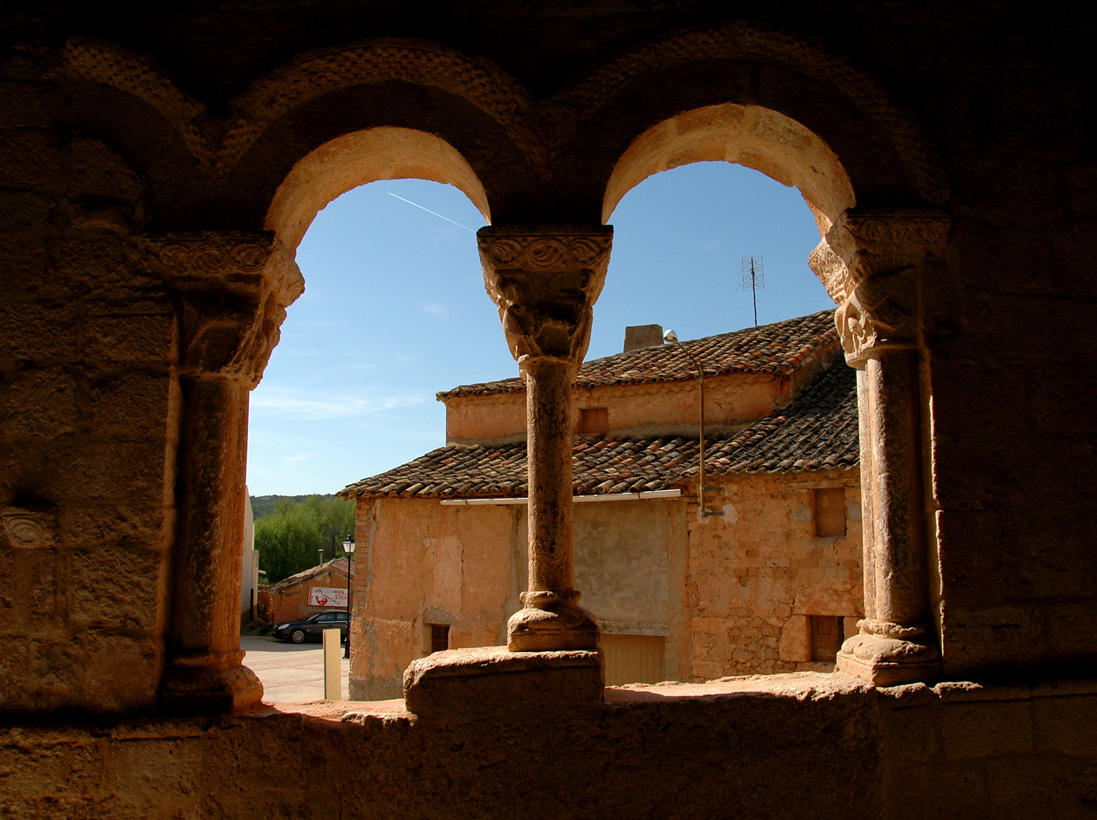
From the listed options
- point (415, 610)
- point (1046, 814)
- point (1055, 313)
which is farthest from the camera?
point (415, 610)

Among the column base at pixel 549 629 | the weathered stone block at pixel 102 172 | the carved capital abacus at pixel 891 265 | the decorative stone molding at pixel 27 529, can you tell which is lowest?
the column base at pixel 549 629

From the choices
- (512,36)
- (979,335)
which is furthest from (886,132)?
(512,36)

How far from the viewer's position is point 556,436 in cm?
312

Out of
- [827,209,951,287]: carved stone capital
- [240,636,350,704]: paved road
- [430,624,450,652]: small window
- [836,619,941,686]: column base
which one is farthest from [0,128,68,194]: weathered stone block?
[430,624,450,652]: small window

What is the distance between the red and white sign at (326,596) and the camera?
29.7 m

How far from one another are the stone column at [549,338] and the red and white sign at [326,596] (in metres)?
28.5

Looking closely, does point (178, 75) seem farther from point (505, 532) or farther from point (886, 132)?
point (505, 532)

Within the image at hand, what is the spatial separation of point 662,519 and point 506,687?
8.98 meters

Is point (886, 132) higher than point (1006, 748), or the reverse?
point (886, 132)

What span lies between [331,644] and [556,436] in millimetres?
9658

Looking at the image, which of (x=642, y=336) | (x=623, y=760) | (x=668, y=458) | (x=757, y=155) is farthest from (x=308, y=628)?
(x=757, y=155)

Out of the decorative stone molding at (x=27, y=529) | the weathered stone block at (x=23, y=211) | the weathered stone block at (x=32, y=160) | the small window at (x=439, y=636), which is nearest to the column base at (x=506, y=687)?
the decorative stone molding at (x=27, y=529)

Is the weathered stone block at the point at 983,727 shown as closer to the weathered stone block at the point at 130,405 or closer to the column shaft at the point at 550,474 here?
the column shaft at the point at 550,474

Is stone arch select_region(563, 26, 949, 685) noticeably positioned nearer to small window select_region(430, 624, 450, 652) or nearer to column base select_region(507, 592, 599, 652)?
column base select_region(507, 592, 599, 652)
